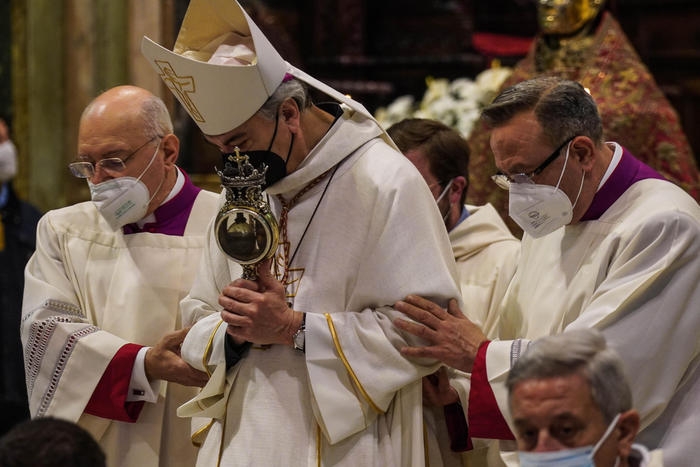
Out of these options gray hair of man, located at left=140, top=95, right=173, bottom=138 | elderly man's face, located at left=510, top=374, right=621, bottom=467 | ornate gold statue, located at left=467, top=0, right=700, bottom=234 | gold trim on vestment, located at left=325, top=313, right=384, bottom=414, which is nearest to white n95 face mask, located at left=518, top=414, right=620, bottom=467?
elderly man's face, located at left=510, top=374, right=621, bottom=467

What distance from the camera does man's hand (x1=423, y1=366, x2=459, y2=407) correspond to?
432 centimetres

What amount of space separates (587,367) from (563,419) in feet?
0.47

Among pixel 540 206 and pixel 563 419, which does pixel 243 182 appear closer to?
pixel 540 206

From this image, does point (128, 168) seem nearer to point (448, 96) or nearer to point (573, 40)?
point (573, 40)

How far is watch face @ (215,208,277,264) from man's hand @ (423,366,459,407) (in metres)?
0.82

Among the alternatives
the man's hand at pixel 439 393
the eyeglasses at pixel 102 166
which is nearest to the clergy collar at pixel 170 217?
the eyeglasses at pixel 102 166

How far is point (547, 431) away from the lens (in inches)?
126

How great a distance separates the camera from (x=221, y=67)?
4.12 meters

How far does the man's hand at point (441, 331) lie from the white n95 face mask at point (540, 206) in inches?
14.5

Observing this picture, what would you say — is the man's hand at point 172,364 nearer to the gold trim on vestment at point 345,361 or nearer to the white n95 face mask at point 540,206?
the gold trim on vestment at point 345,361

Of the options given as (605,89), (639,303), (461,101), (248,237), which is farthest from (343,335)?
(461,101)

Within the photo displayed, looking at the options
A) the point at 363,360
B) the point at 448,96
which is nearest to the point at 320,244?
the point at 363,360

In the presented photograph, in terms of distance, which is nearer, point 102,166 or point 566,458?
point 566,458

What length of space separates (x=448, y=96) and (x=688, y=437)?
4.18 m
